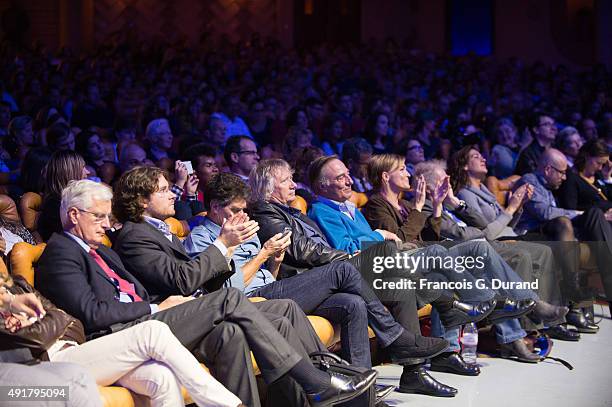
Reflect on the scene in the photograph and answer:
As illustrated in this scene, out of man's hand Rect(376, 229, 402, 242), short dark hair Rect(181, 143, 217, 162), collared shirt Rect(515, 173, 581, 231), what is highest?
short dark hair Rect(181, 143, 217, 162)

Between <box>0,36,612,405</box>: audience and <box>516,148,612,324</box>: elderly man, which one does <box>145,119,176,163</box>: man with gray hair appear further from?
<box>516,148,612,324</box>: elderly man

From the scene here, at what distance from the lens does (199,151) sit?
570 centimetres

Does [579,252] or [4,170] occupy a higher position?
[4,170]

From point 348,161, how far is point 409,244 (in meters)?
1.70

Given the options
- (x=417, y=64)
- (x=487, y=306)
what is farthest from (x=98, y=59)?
(x=487, y=306)

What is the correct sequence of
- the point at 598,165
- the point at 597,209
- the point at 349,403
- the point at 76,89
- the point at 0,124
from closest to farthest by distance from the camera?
1. the point at 349,403
2. the point at 597,209
3. the point at 598,165
4. the point at 0,124
5. the point at 76,89

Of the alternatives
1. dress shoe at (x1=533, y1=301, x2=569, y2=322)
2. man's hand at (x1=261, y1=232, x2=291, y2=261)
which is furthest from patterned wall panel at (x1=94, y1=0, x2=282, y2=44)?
man's hand at (x1=261, y1=232, x2=291, y2=261)

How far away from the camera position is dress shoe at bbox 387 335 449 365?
4.28 metres

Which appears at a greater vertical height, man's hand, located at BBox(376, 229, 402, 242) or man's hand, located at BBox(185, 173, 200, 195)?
man's hand, located at BBox(185, 173, 200, 195)

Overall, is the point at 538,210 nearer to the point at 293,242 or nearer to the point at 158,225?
the point at 293,242

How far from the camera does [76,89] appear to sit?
9578 millimetres

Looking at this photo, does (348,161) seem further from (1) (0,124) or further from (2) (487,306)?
(1) (0,124)

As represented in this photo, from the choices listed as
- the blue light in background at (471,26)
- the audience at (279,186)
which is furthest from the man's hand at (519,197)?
the blue light in background at (471,26)

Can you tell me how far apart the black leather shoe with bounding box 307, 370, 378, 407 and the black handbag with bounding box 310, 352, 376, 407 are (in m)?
0.03
